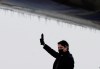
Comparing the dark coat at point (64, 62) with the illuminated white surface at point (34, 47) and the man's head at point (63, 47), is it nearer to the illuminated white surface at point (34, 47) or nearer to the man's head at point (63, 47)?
the man's head at point (63, 47)

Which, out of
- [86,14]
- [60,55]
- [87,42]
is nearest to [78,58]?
[87,42]

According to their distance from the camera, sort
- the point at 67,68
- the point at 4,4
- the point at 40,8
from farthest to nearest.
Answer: the point at 40,8 < the point at 4,4 < the point at 67,68

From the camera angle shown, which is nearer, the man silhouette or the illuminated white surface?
the man silhouette

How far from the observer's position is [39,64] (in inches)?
302

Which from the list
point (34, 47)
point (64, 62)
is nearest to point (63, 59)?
point (64, 62)

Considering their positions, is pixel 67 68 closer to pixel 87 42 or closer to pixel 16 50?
pixel 16 50

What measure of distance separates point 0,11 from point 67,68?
3.16ft

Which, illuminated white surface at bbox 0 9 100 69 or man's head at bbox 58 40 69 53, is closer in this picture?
man's head at bbox 58 40 69 53

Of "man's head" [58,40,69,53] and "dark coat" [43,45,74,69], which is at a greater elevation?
"man's head" [58,40,69,53]

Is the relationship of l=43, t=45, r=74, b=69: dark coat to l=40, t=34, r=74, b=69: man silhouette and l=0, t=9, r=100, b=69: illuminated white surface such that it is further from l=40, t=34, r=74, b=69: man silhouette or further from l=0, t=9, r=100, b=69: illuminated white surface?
l=0, t=9, r=100, b=69: illuminated white surface

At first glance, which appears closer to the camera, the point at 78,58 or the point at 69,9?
the point at 69,9

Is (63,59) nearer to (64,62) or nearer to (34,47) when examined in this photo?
(64,62)

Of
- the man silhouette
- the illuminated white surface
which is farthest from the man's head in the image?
the illuminated white surface

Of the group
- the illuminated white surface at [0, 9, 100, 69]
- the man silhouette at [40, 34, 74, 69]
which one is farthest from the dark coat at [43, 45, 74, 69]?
the illuminated white surface at [0, 9, 100, 69]
